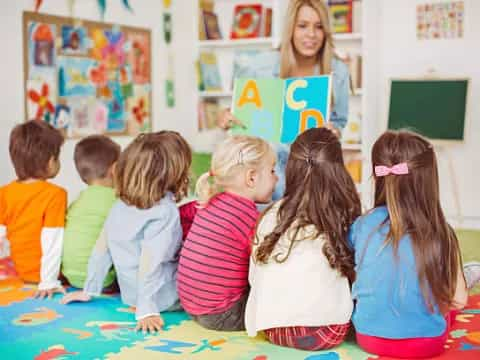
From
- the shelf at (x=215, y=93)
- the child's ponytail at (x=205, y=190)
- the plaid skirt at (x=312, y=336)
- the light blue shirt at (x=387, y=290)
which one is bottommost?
the plaid skirt at (x=312, y=336)

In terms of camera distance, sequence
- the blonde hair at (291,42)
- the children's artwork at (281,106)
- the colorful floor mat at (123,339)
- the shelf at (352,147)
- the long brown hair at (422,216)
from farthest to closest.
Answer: the shelf at (352,147) → the blonde hair at (291,42) → the children's artwork at (281,106) → the colorful floor mat at (123,339) → the long brown hair at (422,216)

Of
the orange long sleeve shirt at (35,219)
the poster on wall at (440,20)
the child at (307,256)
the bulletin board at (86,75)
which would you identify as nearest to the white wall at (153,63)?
the bulletin board at (86,75)

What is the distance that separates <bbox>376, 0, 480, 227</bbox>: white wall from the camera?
473cm

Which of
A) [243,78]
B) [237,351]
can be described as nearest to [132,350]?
[237,351]

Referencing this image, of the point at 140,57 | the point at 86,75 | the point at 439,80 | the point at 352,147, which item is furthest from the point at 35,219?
the point at 439,80

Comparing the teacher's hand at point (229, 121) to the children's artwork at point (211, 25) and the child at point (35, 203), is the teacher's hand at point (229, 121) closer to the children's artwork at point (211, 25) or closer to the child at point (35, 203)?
the child at point (35, 203)

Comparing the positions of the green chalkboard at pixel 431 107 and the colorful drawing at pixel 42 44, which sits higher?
the colorful drawing at pixel 42 44

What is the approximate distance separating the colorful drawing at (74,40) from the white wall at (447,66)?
2128 millimetres

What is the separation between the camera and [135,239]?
254cm

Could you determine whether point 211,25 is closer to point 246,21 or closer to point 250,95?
point 246,21

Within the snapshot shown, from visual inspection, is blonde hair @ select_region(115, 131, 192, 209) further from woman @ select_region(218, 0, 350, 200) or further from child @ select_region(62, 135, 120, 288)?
woman @ select_region(218, 0, 350, 200)

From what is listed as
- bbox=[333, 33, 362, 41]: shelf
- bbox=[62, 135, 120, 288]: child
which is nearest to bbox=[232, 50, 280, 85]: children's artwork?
bbox=[62, 135, 120, 288]: child

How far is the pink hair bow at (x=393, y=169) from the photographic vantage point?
199 cm

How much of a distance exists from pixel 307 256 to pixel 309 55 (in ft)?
4.33
